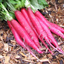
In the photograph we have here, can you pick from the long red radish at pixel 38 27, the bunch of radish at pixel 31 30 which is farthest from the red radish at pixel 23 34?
the long red radish at pixel 38 27

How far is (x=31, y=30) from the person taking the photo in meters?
1.27

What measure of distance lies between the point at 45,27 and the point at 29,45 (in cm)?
30

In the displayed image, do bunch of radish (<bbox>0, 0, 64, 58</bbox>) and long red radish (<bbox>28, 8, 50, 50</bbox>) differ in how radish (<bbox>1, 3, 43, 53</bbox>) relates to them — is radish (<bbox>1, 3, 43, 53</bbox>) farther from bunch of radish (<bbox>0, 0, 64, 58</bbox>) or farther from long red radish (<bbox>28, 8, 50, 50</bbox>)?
long red radish (<bbox>28, 8, 50, 50</bbox>)

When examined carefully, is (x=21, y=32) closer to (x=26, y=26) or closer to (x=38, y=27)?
(x=26, y=26)

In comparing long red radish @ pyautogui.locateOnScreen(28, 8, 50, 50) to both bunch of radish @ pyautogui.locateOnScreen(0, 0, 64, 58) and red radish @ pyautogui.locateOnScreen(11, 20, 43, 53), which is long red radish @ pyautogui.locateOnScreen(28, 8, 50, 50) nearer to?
bunch of radish @ pyautogui.locateOnScreen(0, 0, 64, 58)

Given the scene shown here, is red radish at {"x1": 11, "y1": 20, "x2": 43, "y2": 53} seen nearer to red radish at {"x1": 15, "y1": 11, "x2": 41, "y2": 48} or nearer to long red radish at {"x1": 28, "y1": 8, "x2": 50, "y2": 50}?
red radish at {"x1": 15, "y1": 11, "x2": 41, "y2": 48}

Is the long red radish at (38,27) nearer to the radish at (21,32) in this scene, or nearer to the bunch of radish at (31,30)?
the bunch of radish at (31,30)

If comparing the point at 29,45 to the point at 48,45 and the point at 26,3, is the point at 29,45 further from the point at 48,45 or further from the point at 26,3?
the point at 26,3

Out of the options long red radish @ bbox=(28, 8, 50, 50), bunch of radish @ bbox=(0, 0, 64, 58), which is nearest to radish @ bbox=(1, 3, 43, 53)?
bunch of radish @ bbox=(0, 0, 64, 58)

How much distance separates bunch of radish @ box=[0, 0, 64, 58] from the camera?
1204mm

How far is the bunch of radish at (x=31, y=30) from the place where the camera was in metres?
1.20

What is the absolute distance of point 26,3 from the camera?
1.38 m

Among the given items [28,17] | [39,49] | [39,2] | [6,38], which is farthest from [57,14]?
[6,38]

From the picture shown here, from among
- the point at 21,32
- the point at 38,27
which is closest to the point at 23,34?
the point at 21,32
